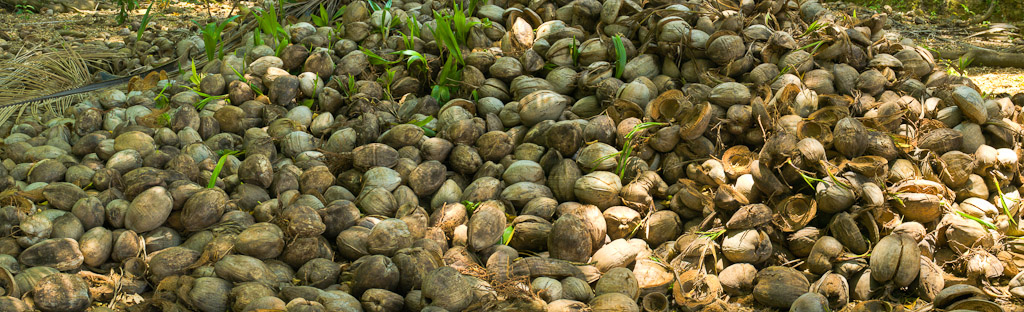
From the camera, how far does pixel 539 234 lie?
235cm

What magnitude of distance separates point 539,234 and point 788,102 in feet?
4.03

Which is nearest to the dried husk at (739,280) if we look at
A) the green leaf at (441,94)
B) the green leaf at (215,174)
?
the green leaf at (441,94)

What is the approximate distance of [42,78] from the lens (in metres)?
3.65

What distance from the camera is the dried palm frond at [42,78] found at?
11.0ft

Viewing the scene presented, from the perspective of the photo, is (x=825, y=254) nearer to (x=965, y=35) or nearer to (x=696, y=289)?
(x=696, y=289)

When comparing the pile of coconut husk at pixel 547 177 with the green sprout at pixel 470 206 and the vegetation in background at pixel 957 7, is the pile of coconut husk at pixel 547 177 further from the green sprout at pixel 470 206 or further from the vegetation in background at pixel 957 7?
the vegetation in background at pixel 957 7

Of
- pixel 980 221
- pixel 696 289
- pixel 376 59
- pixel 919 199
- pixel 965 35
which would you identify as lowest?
pixel 965 35

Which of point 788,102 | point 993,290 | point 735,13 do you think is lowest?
point 993,290

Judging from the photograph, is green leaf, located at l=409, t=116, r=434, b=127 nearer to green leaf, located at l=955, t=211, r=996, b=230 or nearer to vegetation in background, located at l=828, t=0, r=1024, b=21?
green leaf, located at l=955, t=211, r=996, b=230

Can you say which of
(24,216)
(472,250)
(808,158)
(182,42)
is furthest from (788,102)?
(182,42)

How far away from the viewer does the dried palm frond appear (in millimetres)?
3344

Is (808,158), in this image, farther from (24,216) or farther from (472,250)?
(24,216)

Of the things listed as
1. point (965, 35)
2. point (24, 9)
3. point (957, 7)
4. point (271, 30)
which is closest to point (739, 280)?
point (271, 30)

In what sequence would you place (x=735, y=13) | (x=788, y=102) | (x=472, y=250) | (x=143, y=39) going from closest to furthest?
(x=472, y=250) → (x=788, y=102) → (x=735, y=13) → (x=143, y=39)
